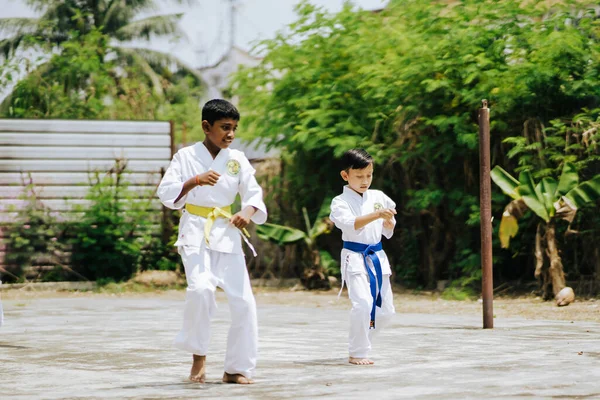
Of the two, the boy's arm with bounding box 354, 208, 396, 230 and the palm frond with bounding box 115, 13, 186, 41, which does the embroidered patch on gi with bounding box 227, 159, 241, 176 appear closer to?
the boy's arm with bounding box 354, 208, 396, 230

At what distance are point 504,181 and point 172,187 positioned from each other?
9.29 m

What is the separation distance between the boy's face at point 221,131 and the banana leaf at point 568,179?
8.82 metres

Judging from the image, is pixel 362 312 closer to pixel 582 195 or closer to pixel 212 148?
pixel 212 148

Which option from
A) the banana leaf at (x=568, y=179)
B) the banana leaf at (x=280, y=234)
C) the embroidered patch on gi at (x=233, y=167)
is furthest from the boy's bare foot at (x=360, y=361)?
the banana leaf at (x=280, y=234)

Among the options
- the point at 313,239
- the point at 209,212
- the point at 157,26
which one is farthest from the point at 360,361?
the point at 157,26

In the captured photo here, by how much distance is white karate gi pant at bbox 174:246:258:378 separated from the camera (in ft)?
22.3

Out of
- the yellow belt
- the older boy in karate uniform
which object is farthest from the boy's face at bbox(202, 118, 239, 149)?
the yellow belt

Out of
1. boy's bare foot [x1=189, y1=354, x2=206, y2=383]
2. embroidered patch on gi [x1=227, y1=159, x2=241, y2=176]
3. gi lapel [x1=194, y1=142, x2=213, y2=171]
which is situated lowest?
boy's bare foot [x1=189, y1=354, x2=206, y2=383]

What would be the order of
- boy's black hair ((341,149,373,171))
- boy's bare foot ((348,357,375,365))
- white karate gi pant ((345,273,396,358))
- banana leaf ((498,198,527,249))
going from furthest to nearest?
1. banana leaf ((498,198,527,249))
2. boy's black hair ((341,149,373,171))
3. white karate gi pant ((345,273,396,358))
4. boy's bare foot ((348,357,375,365))

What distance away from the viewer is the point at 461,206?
16.9 meters

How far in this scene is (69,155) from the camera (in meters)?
20.4

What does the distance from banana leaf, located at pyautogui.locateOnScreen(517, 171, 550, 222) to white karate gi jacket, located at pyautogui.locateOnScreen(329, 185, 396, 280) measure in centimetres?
692

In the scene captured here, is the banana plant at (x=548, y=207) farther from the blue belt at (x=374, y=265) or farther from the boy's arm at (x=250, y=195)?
the boy's arm at (x=250, y=195)

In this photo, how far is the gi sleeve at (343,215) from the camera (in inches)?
324
